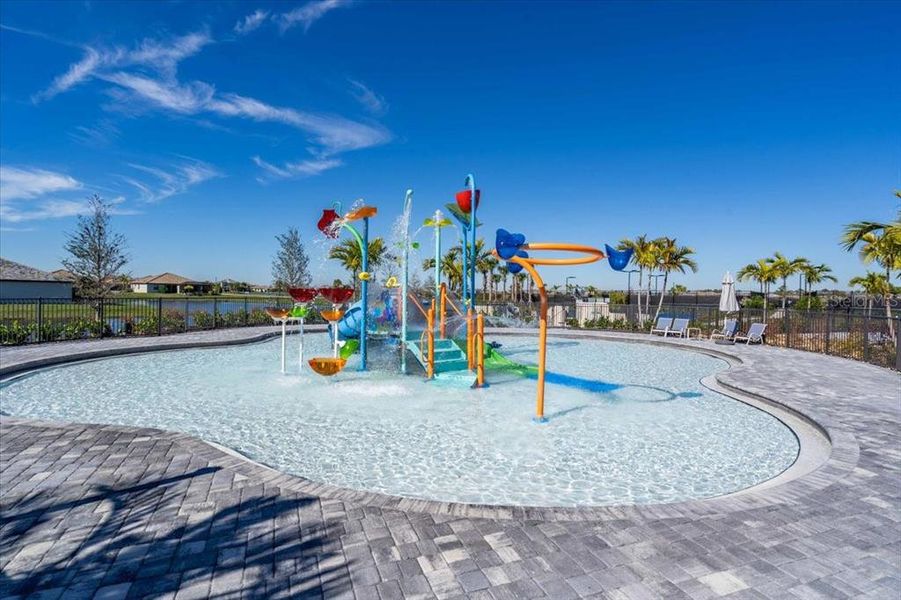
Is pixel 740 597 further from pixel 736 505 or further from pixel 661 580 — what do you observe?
pixel 736 505

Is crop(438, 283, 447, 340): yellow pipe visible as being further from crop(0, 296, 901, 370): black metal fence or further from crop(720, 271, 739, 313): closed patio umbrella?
crop(720, 271, 739, 313): closed patio umbrella

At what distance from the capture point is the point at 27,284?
36.6m

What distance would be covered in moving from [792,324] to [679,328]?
4.07 m

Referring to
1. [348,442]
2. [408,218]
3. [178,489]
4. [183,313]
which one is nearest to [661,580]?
[178,489]

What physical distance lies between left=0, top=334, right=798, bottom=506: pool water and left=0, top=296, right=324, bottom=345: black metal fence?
4437mm

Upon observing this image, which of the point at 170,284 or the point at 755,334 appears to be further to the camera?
the point at 170,284

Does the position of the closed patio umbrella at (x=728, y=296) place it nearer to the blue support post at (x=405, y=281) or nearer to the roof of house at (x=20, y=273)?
the blue support post at (x=405, y=281)

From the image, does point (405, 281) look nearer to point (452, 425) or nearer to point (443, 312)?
point (443, 312)

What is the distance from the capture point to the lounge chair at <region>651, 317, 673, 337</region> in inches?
818

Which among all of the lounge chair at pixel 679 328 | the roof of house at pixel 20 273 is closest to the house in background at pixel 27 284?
the roof of house at pixel 20 273

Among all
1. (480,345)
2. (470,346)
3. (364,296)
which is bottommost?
(470,346)

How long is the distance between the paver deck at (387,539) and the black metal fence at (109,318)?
12715 mm

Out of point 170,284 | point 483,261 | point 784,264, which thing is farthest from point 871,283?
point 170,284

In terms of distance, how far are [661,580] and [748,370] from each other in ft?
35.2
